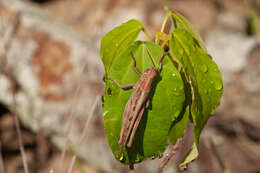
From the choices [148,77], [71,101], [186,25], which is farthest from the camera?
[71,101]

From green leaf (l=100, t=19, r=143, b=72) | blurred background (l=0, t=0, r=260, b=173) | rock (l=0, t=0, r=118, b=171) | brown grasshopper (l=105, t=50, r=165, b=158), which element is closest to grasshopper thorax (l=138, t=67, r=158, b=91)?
brown grasshopper (l=105, t=50, r=165, b=158)

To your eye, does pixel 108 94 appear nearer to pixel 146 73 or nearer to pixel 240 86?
pixel 146 73

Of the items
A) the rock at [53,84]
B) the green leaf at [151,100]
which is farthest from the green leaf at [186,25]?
the rock at [53,84]

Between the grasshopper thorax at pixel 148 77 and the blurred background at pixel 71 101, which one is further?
the blurred background at pixel 71 101

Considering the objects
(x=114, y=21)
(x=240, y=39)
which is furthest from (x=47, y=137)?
(x=240, y=39)

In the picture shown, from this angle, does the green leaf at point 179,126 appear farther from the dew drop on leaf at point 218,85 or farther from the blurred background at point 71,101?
the blurred background at point 71,101

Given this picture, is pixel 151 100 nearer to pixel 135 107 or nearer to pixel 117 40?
pixel 135 107

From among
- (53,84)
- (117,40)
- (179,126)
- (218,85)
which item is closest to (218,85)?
(218,85)
